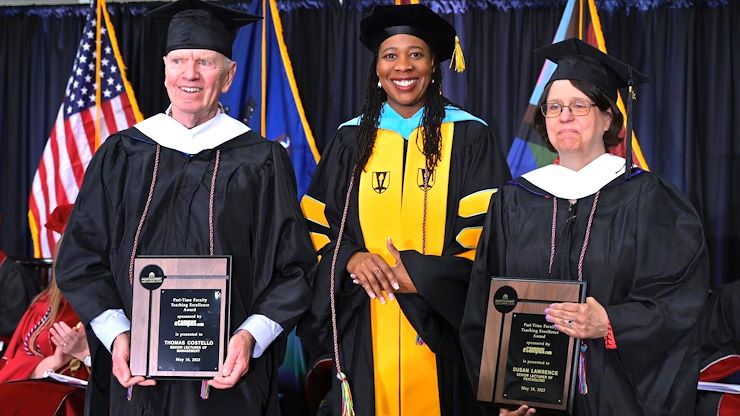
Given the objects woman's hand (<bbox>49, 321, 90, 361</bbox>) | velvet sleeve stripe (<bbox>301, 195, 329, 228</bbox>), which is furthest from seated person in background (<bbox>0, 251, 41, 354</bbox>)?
velvet sleeve stripe (<bbox>301, 195, 329, 228</bbox>)

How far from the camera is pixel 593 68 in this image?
9.84ft

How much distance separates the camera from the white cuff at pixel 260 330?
271 cm

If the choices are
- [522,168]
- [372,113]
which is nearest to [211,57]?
[372,113]

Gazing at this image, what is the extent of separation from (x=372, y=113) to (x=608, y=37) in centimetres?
251

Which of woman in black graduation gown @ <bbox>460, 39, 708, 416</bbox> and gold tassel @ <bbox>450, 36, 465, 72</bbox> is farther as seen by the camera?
gold tassel @ <bbox>450, 36, 465, 72</bbox>

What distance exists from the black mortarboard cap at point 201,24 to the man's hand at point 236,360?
898mm

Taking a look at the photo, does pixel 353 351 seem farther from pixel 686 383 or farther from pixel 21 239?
pixel 21 239

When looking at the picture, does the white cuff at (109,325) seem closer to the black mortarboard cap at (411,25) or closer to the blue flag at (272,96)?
the black mortarboard cap at (411,25)

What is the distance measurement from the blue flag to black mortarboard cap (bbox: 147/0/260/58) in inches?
102

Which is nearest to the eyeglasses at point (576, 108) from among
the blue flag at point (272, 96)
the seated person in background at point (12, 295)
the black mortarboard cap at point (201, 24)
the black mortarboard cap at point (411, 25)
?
the black mortarboard cap at point (411, 25)

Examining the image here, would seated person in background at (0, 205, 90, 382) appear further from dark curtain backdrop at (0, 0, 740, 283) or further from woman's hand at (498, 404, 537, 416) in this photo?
woman's hand at (498, 404, 537, 416)

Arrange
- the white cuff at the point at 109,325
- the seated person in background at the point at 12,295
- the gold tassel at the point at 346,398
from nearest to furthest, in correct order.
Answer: the white cuff at the point at 109,325, the gold tassel at the point at 346,398, the seated person in background at the point at 12,295

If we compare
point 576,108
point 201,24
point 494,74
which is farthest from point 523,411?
point 494,74

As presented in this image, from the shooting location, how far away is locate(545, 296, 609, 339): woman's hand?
2.60m
